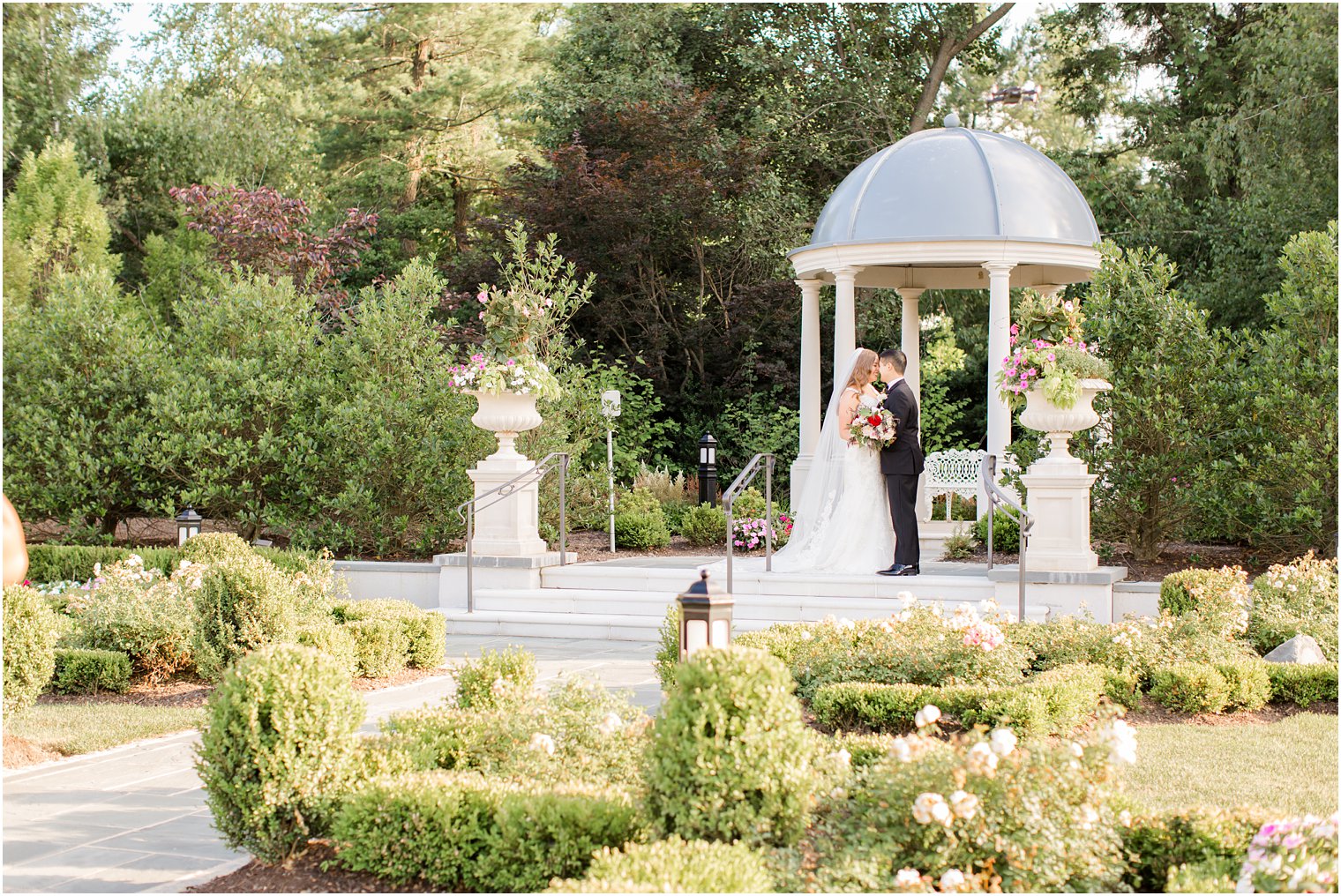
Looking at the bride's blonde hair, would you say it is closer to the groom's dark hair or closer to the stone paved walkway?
the groom's dark hair

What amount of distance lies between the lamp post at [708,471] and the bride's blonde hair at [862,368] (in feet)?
17.7

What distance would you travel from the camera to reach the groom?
11.9m

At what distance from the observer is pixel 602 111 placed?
72.0 ft

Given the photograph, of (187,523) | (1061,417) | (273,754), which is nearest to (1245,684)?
(1061,417)

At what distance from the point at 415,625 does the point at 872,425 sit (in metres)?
4.68

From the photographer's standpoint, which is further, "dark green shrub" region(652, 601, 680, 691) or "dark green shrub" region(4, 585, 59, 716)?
"dark green shrub" region(4, 585, 59, 716)

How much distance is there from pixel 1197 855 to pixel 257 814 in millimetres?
3406

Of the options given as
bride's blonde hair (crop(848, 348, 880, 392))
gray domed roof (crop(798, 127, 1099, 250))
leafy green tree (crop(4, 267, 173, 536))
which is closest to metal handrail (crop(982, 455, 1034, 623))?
bride's blonde hair (crop(848, 348, 880, 392))

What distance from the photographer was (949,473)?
17297 millimetres

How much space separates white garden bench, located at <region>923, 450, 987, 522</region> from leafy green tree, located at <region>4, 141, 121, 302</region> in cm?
1497

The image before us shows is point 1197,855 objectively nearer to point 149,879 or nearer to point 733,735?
point 733,735

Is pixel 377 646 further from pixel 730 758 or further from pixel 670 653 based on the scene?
pixel 730 758

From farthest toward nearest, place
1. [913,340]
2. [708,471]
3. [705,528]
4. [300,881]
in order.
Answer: [708,471] → [913,340] → [705,528] → [300,881]

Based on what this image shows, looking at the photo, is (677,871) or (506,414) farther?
(506,414)
